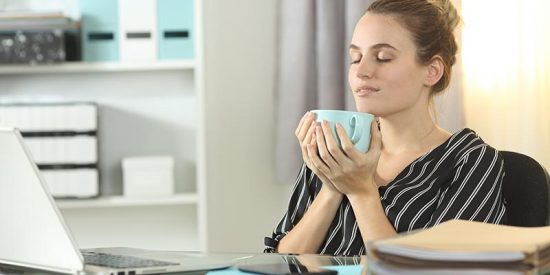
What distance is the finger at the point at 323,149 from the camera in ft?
4.96

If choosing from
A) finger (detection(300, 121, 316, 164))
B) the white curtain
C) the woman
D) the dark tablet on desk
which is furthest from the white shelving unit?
the dark tablet on desk

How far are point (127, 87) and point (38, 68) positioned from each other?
30 centimetres

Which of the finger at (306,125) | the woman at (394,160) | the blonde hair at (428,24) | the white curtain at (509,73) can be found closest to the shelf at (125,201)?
the white curtain at (509,73)

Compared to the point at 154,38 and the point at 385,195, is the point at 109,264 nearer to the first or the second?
the point at 385,195

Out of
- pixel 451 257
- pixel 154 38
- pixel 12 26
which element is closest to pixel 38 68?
pixel 12 26

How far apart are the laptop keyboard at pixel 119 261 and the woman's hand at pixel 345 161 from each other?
0.38m

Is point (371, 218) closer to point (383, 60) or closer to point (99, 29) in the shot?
point (383, 60)

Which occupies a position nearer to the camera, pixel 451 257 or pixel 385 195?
pixel 451 257

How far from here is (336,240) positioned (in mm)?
1727

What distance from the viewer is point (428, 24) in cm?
179

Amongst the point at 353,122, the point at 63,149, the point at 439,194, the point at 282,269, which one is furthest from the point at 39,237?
the point at 63,149

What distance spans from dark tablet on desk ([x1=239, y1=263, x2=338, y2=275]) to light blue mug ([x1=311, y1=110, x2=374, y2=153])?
0.98ft

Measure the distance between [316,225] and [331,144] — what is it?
0.24 meters

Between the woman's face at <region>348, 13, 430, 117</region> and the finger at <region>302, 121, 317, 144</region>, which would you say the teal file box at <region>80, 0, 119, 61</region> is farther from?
the finger at <region>302, 121, 317, 144</region>
